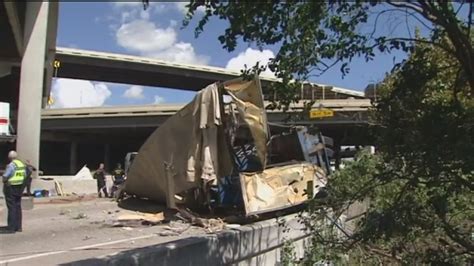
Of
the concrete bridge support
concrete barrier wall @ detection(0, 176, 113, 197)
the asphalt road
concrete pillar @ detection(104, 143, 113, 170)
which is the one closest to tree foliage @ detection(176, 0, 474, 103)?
the asphalt road

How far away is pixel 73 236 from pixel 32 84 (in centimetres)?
1872

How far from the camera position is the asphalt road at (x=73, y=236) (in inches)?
368

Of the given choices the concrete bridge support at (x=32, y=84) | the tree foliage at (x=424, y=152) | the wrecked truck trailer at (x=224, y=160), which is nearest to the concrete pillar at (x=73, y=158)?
the concrete bridge support at (x=32, y=84)

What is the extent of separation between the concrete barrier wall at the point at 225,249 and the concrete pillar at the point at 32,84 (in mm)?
20979

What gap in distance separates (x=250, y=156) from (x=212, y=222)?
212 centimetres

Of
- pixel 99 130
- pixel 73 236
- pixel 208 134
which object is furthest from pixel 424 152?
pixel 99 130

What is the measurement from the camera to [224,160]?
13.0 metres

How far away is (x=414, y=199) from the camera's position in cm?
645

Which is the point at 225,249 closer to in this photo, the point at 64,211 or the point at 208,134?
the point at 208,134

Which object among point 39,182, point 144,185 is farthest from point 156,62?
point 144,185

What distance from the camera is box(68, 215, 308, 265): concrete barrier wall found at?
5617mm

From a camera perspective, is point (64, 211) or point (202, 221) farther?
point (64, 211)

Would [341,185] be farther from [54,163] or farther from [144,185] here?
[54,163]

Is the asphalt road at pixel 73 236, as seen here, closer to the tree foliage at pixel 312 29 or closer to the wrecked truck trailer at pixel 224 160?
the wrecked truck trailer at pixel 224 160
